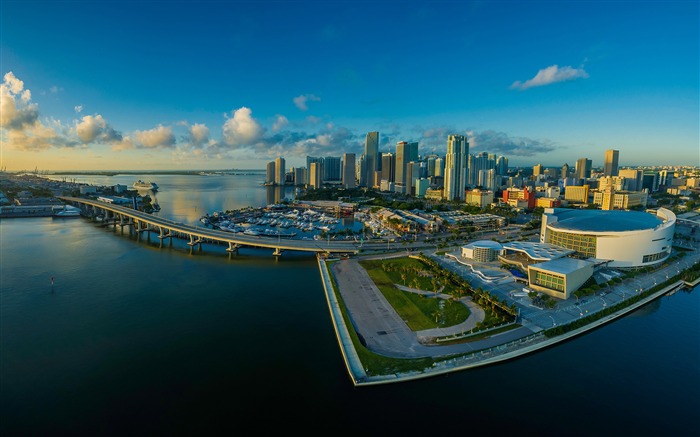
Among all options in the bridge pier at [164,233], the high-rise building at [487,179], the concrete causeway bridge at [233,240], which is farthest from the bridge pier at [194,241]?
the high-rise building at [487,179]

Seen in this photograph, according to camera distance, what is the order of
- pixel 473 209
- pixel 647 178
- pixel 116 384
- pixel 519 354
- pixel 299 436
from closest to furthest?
1. pixel 299 436
2. pixel 116 384
3. pixel 519 354
4. pixel 473 209
5. pixel 647 178

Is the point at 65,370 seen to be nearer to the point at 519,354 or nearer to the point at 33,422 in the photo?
the point at 33,422

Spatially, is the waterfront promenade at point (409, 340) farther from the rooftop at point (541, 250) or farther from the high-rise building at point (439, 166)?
the high-rise building at point (439, 166)

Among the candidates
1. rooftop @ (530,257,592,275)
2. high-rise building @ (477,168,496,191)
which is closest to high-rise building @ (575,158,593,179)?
high-rise building @ (477,168,496,191)

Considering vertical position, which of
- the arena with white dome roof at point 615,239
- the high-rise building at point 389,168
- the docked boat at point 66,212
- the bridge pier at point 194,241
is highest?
the high-rise building at point 389,168

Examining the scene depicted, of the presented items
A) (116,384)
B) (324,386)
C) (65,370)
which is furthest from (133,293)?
(324,386)

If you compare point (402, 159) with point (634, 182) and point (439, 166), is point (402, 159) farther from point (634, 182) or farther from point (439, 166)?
point (634, 182)

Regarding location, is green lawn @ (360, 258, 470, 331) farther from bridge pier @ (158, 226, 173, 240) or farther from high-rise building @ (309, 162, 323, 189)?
high-rise building @ (309, 162, 323, 189)
